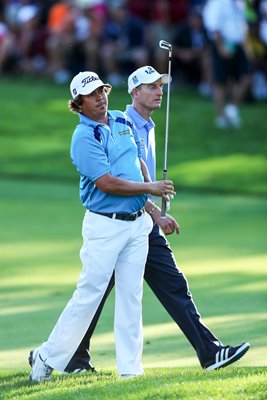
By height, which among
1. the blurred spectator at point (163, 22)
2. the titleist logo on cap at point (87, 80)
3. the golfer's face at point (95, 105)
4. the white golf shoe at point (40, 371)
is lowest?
the white golf shoe at point (40, 371)

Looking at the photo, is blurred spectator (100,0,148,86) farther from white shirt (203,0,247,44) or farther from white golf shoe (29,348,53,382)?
white golf shoe (29,348,53,382)

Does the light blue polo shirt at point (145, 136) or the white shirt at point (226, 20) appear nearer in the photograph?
the light blue polo shirt at point (145, 136)

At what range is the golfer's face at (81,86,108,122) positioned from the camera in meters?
Result: 7.68

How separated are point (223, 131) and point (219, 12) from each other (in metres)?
2.17

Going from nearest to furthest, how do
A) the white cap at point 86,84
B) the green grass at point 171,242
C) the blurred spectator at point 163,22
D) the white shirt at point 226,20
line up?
the green grass at point 171,242
the white cap at point 86,84
the white shirt at point 226,20
the blurred spectator at point 163,22

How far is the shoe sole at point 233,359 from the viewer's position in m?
8.06

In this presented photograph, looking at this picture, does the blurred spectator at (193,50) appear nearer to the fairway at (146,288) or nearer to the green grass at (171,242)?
the green grass at (171,242)

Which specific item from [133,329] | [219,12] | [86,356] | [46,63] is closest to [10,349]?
[86,356]

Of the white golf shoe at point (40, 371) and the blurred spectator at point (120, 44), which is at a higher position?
the blurred spectator at point (120, 44)

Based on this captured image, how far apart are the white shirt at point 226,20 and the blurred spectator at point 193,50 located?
265 centimetres

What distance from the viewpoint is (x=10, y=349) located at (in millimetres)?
9094

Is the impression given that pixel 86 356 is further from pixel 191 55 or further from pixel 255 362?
pixel 191 55

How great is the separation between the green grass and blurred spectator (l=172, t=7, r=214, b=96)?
1.88ft

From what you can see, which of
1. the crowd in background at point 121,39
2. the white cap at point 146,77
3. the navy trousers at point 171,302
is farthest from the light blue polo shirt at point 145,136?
the crowd in background at point 121,39
